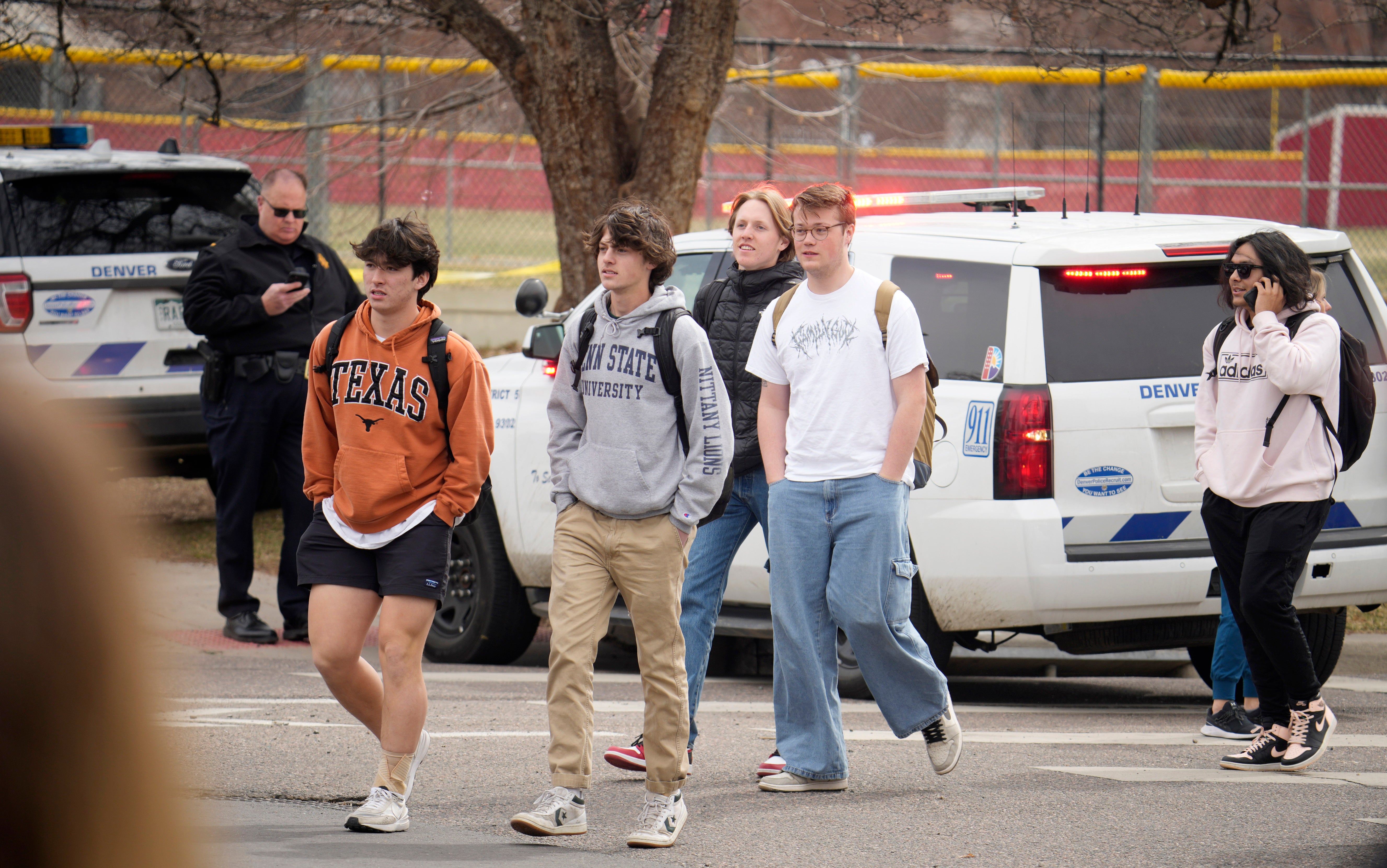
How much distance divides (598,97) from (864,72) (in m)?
4.68

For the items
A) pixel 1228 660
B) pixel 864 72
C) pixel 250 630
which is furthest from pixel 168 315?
pixel 864 72

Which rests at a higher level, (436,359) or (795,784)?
(436,359)

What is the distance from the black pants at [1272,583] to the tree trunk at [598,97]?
4.94 m

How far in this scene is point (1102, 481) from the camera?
5832mm

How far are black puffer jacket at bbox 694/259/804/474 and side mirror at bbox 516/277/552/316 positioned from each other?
1.56m

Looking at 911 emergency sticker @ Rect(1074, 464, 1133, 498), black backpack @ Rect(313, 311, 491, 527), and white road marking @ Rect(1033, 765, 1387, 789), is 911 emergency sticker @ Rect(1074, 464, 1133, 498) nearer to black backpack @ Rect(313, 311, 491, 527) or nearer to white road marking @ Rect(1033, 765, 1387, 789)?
white road marking @ Rect(1033, 765, 1387, 789)

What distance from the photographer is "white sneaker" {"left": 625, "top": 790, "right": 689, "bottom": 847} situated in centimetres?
437

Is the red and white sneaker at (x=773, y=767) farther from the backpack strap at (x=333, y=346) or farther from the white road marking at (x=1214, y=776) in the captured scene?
the backpack strap at (x=333, y=346)

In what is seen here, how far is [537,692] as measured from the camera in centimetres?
682

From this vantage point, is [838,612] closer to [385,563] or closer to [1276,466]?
[385,563]

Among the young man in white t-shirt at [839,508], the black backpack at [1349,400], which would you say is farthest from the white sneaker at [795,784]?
the black backpack at [1349,400]

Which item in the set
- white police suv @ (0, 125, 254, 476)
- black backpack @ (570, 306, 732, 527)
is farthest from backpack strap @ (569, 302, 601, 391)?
white police suv @ (0, 125, 254, 476)

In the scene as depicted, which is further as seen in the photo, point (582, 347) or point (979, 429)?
point (979, 429)

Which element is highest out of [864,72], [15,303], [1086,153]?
[864,72]
